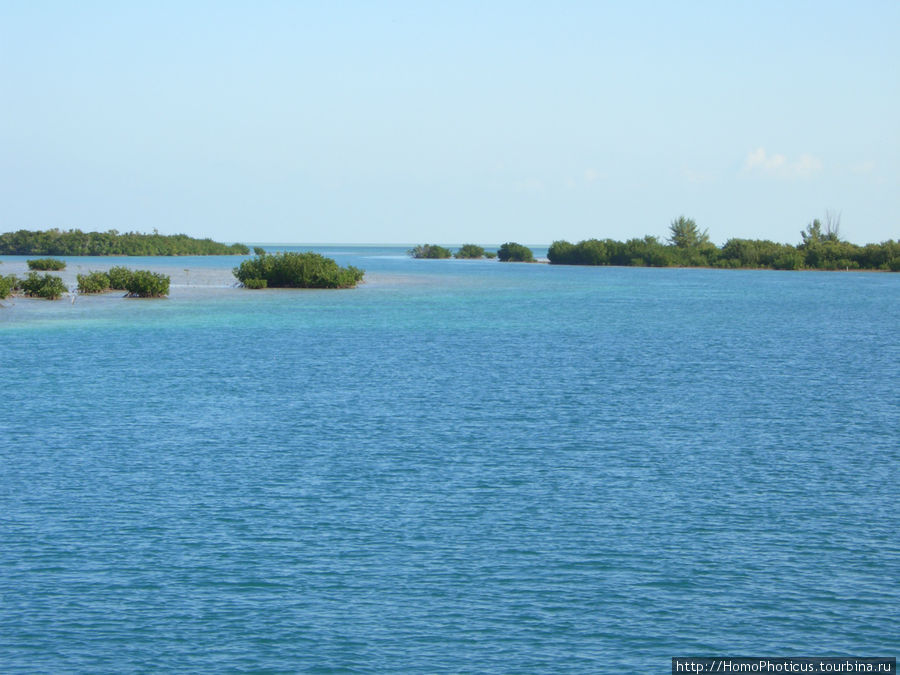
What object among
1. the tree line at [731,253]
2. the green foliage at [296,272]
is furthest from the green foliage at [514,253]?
the green foliage at [296,272]

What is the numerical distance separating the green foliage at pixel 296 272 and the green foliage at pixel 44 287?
16869 millimetres

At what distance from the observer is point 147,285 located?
66.6 m

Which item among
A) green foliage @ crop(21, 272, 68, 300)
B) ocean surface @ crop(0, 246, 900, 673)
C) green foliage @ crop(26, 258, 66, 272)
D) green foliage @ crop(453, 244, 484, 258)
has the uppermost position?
green foliage @ crop(453, 244, 484, 258)

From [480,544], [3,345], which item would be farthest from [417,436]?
[3,345]

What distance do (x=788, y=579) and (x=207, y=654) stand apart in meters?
7.23

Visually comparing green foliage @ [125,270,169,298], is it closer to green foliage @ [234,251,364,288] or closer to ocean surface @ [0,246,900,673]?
green foliage @ [234,251,364,288]

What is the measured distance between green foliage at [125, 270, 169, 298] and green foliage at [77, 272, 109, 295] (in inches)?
94.9

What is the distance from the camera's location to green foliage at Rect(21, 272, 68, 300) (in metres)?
64.6

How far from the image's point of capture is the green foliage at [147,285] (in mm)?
66625

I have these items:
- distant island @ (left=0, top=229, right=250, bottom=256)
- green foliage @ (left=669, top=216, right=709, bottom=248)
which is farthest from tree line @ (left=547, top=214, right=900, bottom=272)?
distant island @ (left=0, top=229, right=250, bottom=256)

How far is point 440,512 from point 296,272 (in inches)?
2599

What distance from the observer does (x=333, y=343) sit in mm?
41469

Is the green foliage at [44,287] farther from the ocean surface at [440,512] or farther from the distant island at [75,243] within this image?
the distant island at [75,243]

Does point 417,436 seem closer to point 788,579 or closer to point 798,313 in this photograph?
point 788,579
